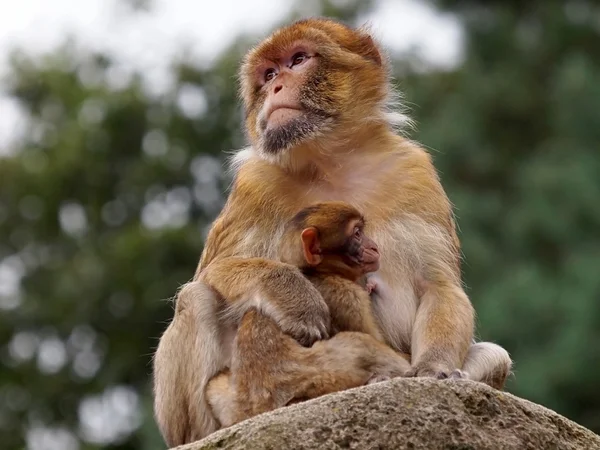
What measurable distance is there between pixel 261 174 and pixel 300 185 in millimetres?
229

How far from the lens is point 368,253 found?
688 cm

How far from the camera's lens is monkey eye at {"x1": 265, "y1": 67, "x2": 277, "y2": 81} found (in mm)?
7645

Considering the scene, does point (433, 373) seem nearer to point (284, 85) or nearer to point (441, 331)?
point (441, 331)

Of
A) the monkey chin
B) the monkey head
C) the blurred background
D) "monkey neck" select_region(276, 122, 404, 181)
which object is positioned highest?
the monkey head

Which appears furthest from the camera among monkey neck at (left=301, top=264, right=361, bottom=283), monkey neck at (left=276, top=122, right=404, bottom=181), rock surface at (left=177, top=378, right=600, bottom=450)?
monkey neck at (left=276, top=122, right=404, bottom=181)

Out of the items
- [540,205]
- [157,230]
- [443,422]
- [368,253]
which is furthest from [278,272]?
[157,230]

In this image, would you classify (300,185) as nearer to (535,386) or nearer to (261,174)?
(261,174)

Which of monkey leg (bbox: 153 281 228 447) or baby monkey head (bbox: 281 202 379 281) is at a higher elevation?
baby monkey head (bbox: 281 202 379 281)

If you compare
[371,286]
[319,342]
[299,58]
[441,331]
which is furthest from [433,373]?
[299,58]

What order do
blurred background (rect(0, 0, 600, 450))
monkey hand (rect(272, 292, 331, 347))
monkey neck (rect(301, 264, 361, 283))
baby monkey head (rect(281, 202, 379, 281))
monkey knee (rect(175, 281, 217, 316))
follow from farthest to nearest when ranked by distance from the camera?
blurred background (rect(0, 0, 600, 450)), monkey knee (rect(175, 281, 217, 316)), monkey neck (rect(301, 264, 361, 283)), baby monkey head (rect(281, 202, 379, 281)), monkey hand (rect(272, 292, 331, 347))

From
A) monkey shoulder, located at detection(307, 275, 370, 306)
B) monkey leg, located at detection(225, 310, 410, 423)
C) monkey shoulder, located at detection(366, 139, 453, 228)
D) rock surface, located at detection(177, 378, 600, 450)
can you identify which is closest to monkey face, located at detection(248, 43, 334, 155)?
monkey shoulder, located at detection(366, 139, 453, 228)

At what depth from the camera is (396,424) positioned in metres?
5.30

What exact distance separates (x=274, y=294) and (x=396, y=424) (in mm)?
1640

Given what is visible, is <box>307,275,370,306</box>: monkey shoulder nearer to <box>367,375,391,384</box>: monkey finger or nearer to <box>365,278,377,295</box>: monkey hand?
<box>365,278,377,295</box>: monkey hand
